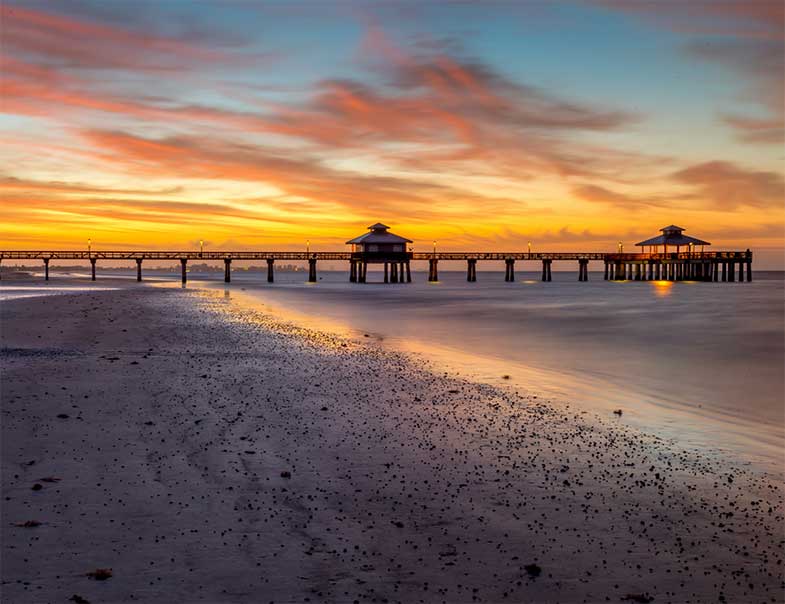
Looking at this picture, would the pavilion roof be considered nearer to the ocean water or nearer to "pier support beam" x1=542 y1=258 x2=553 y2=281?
"pier support beam" x1=542 y1=258 x2=553 y2=281

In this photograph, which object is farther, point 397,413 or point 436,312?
point 436,312

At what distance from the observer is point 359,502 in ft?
20.7

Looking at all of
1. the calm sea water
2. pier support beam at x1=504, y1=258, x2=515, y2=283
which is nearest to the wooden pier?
pier support beam at x1=504, y1=258, x2=515, y2=283

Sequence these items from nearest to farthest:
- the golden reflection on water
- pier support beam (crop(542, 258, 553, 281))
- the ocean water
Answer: the ocean water, the golden reflection on water, pier support beam (crop(542, 258, 553, 281))

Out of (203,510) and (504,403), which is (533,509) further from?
(504,403)

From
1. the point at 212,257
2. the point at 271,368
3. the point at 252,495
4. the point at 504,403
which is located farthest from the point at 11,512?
the point at 212,257

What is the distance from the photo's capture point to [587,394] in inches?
526

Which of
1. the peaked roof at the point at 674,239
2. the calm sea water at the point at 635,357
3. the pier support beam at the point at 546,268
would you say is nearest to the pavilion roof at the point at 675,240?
the peaked roof at the point at 674,239

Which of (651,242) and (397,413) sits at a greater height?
(651,242)

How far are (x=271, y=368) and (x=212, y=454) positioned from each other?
689 centimetres

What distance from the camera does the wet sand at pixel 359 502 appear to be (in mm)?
4844

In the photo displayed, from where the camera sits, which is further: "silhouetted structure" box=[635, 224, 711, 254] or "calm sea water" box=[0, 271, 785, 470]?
"silhouetted structure" box=[635, 224, 711, 254]

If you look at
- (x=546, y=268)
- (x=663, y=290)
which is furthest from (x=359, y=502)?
(x=546, y=268)

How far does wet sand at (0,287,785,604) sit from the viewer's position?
15.9 feet
